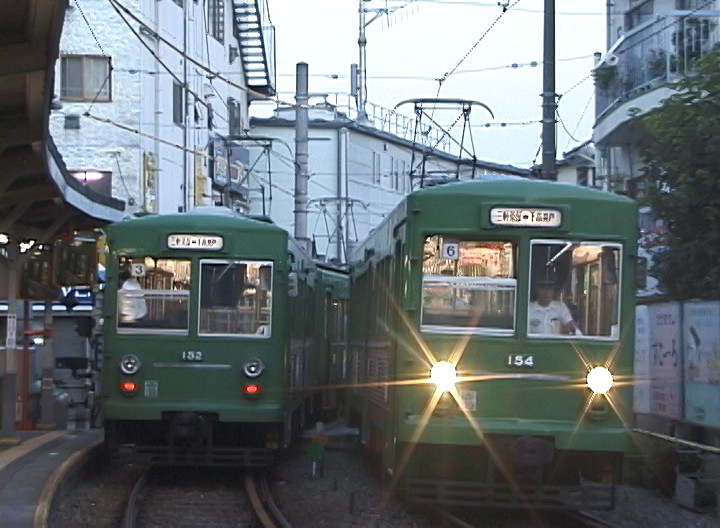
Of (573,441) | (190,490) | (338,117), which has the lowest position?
(190,490)

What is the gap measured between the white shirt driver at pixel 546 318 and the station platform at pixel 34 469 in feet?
14.2

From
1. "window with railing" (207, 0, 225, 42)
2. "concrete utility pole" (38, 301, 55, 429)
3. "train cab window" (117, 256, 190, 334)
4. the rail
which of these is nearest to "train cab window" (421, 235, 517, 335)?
the rail

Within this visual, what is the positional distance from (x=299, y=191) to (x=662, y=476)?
561 inches

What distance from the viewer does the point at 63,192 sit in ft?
55.0

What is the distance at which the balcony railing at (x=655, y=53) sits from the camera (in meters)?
21.2

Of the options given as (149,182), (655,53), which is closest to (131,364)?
(655,53)

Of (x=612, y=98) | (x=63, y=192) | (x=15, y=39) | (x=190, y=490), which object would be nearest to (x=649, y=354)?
(x=190, y=490)

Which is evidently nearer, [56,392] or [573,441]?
[573,441]

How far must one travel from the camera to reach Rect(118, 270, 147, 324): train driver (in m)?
14.6

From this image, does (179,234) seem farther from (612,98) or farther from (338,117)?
(338,117)

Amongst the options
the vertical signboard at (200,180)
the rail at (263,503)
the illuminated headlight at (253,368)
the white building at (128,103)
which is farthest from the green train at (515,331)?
the vertical signboard at (200,180)

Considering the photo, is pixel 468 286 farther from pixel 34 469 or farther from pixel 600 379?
pixel 34 469

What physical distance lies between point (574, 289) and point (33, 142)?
5614 mm

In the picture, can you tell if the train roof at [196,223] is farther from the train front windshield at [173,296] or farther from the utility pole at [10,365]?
the utility pole at [10,365]
